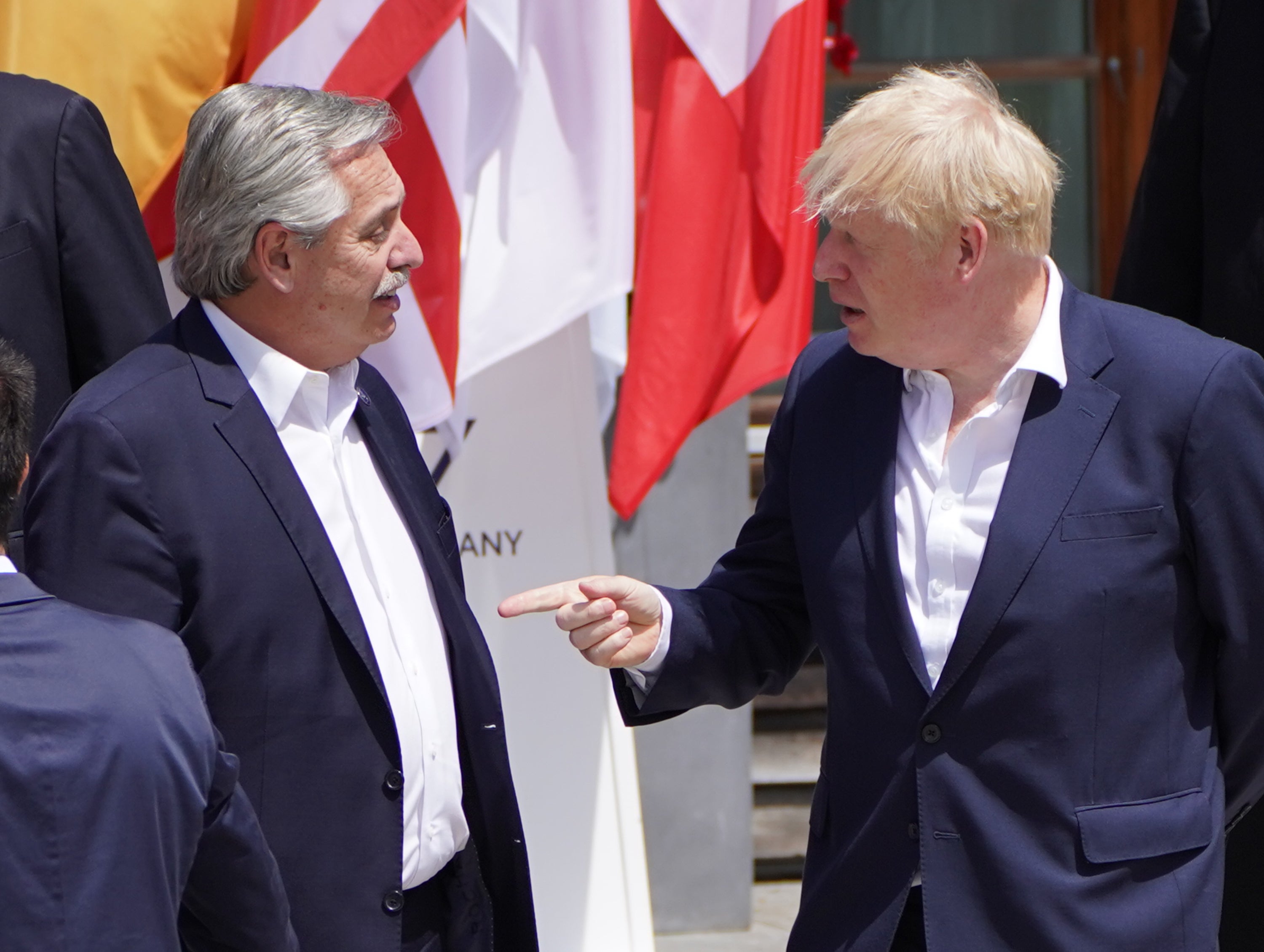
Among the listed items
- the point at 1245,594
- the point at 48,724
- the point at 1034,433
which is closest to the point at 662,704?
the point at 1034,433

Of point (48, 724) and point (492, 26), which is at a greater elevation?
point (492, 26)

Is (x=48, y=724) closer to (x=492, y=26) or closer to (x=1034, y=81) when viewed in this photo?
(x=492, y=26)

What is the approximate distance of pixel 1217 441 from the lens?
1.89 meters

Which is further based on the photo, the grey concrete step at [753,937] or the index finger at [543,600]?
the grey concrete step at [753,937]

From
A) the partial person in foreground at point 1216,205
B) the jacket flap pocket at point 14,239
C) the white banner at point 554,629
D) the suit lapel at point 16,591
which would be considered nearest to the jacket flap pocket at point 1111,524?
the partial person in foreground at point 1216,205

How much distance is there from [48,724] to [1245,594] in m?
1.36

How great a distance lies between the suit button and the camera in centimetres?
202

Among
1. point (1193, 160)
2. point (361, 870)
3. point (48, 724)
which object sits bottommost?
point (361, 870)

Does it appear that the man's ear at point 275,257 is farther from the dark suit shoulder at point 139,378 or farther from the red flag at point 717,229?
the red flag at point 717,229

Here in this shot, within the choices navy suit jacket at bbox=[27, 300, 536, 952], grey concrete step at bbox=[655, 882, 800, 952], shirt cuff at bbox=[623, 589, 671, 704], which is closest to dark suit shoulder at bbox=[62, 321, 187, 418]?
navy suit jacket at bbox=[27, 300, 536, 952]

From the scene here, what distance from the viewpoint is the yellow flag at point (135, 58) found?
9.63 ft

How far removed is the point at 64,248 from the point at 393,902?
3.49 ft

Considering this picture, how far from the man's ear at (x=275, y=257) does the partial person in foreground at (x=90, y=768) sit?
0.52m

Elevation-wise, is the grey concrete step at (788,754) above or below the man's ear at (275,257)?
below
